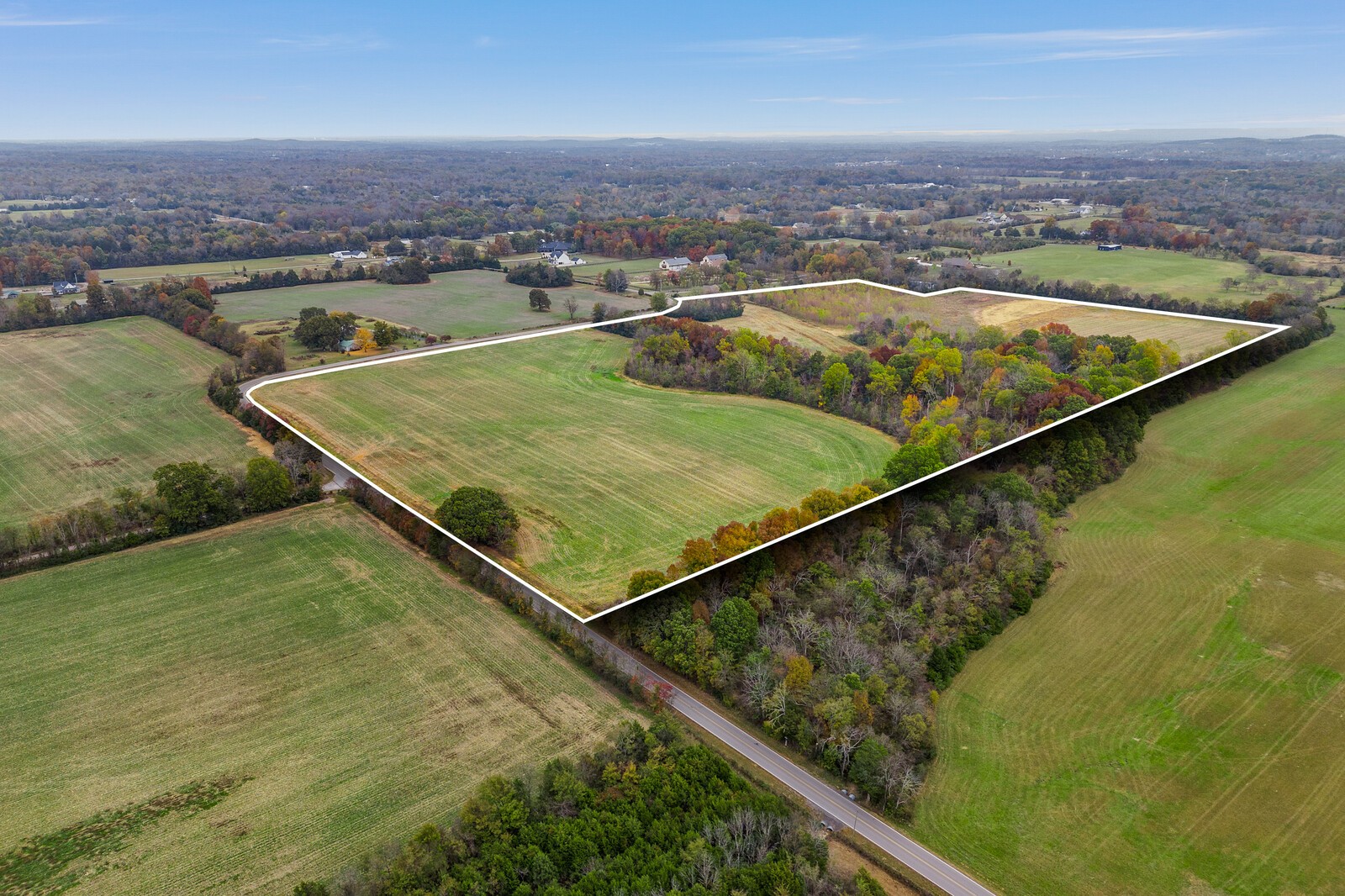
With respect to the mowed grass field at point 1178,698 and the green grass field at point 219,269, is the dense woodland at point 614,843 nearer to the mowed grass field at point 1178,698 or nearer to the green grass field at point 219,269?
the mowed grass field at point 1178,698

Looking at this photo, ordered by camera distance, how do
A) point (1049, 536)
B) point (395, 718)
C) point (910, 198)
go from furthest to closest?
point (910, 198) < point (1049, 536) < point (395, 718)

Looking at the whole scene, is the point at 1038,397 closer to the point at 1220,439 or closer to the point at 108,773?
the point at 108,773

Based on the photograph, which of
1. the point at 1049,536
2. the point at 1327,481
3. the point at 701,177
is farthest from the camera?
the point at 701,177

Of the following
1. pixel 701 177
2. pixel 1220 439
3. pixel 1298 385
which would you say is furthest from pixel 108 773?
pixel 701 177

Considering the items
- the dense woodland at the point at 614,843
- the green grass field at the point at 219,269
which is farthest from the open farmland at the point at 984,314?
the green grass field at the point at 219,269

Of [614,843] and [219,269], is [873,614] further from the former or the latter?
[219,269]

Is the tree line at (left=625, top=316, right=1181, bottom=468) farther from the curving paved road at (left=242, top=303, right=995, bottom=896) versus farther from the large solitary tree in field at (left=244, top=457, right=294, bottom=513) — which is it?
the large solitary tree in field at (left=244, top=457, right=294, bottom=513)

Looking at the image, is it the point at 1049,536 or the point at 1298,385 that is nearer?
the point at 1049,536
